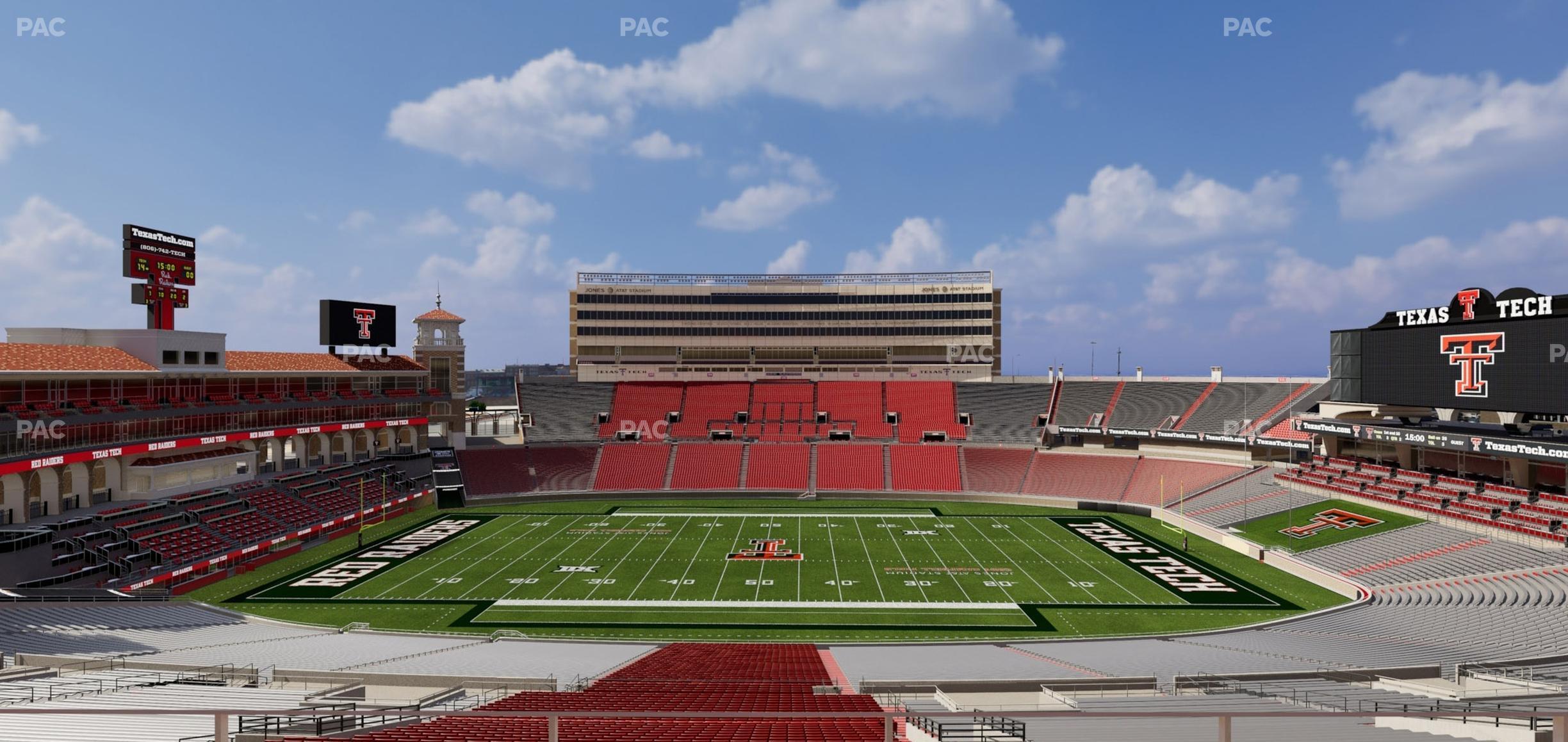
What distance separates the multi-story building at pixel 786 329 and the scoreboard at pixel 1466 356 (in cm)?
3579

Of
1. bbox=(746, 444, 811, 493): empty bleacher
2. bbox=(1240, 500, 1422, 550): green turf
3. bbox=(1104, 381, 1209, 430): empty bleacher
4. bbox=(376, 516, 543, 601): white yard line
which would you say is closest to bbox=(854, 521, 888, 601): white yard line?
bbox=(746, 444, 811, 493): empty bleacher

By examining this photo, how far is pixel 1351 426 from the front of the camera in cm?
4691

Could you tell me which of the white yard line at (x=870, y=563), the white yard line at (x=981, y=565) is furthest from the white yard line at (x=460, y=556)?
the white yard line at (x=981, y=565)

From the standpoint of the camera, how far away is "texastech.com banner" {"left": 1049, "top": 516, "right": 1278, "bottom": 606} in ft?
109

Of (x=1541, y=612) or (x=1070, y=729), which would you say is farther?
(x=1541, y=612)

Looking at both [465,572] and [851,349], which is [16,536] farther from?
[851,349]

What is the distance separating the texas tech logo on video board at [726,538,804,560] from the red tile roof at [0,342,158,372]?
32277 millimetres

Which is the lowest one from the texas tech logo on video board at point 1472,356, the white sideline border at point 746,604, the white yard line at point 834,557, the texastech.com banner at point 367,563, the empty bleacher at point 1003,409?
the white sideline border at point 746,604

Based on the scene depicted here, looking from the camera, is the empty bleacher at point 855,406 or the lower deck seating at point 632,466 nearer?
the lower deck seating at point 632,466

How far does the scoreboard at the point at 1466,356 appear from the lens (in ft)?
115

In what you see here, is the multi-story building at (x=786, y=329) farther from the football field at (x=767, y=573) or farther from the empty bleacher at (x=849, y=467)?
the football field at (x=767, y=573)

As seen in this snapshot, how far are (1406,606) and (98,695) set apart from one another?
128 ft

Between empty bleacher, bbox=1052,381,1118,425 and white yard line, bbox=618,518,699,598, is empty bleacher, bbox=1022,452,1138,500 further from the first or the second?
white yard line, bbox=618,518,699,598

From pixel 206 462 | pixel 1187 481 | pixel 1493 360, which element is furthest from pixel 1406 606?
pixel 206 462
